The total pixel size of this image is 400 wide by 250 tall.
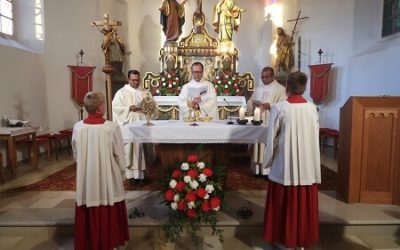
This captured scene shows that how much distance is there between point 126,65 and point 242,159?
7.02 m

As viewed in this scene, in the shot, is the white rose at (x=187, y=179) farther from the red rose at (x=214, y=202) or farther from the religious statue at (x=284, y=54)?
the religious statue at (x=284, y=54)

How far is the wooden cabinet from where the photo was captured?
14.0ft

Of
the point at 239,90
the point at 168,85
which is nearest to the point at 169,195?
the point at 168,85

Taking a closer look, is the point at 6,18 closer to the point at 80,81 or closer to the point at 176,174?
the point at 80,81

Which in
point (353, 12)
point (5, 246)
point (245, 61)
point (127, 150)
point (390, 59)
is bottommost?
point (5, 246)

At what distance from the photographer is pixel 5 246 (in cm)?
361

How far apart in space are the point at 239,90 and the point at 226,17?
266 centimetres

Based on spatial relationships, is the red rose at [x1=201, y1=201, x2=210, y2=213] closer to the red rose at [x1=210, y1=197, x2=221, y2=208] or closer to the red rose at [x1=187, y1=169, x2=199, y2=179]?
the red rose at [x1=210, y1=197, x2=221, y2=208]

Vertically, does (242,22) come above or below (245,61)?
above

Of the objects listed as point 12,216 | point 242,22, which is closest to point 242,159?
point 12,216

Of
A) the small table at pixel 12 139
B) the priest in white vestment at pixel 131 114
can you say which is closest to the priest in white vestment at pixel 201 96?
the priest in white vestment at pixel 131 114

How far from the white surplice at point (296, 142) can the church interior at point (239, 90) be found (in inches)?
40.0

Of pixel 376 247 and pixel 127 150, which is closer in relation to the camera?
pixel 376 247

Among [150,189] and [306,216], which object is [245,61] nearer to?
[150,189]
